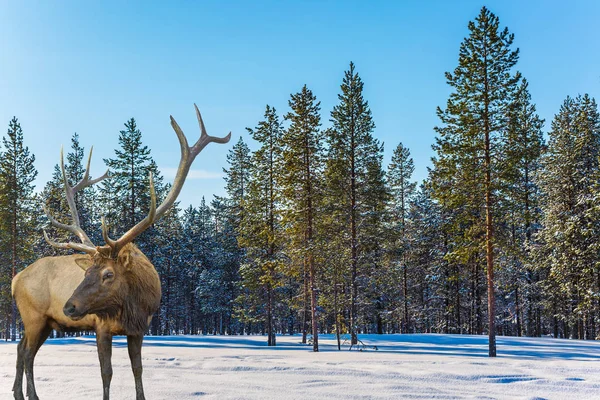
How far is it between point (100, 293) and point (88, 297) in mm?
148

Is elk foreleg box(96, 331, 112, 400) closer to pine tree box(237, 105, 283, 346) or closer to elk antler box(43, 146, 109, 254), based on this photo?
elk antler box(43, 146, 109, 254)

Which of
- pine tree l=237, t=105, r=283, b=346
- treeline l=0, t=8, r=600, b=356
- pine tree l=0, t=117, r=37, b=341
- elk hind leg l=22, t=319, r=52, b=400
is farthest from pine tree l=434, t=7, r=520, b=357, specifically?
pine tree l=0, t=117, r=37, b=341

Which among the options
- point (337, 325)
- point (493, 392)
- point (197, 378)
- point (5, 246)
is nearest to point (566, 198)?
point (337, 325)

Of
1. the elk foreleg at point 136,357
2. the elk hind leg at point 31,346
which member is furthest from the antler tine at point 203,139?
the elk hind leg at point 31,346

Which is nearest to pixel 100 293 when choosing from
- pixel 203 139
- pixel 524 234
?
pixel 203 139

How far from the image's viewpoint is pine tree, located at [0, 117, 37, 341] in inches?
1302

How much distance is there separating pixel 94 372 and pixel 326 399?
6287mm

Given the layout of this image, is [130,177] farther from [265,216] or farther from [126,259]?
[126,259]

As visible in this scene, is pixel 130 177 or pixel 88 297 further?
pixel 130 177

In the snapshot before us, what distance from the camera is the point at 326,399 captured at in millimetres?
7957

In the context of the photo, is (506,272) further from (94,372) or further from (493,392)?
(94,372)

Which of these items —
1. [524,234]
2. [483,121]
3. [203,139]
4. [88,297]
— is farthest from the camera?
[524,234]

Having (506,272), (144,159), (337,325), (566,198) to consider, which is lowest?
(337,325)

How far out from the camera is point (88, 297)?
5930mm
